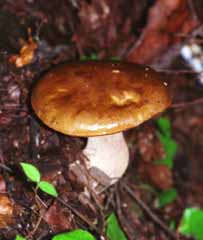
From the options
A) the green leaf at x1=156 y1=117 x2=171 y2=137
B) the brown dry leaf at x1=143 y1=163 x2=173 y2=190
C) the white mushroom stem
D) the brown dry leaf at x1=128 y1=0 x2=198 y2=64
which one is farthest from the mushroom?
the brown dry leaf at x1=128 y1=0 x2=198 y2=64

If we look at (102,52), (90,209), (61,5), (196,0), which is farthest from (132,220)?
(196,0)

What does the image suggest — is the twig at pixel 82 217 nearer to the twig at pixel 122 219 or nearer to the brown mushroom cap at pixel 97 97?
the twig at pixel 122 219

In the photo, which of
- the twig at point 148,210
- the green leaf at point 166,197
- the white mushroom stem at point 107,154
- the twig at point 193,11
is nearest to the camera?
the white mushroom stem at point 107,154

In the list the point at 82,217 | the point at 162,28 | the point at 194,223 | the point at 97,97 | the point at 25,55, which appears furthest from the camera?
the point at 162,28

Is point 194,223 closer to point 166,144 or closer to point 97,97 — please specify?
point 97,97

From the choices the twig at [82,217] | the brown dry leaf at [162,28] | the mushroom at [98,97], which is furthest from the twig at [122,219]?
the brown dry leaf at [162,28]

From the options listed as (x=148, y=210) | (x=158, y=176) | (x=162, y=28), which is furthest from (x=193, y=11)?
(x=148, y=210)

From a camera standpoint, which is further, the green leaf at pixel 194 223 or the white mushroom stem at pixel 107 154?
the white mushroom stem at pixel 107 154
